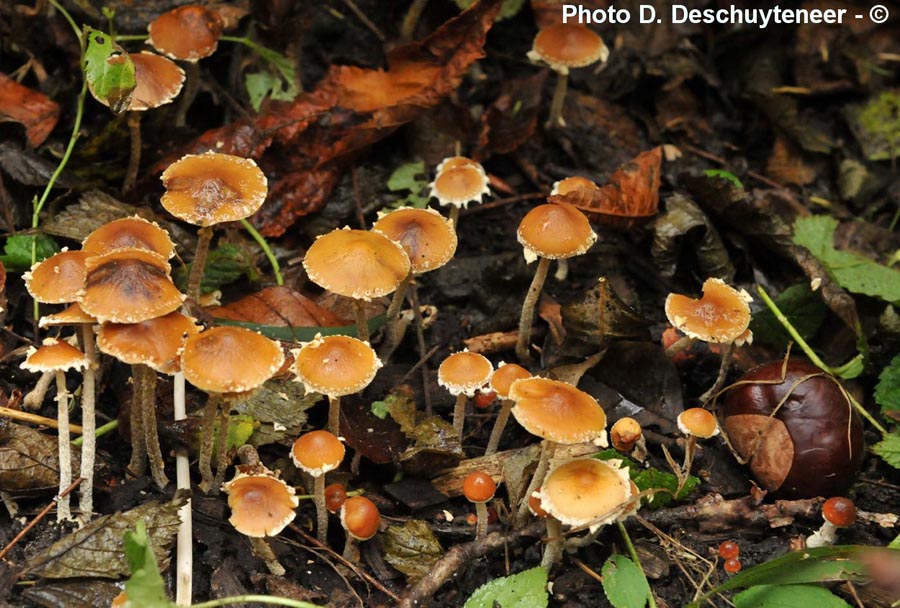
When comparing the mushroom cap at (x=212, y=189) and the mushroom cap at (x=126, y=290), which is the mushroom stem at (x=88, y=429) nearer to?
the mushroom cap at (x=126, y=290)

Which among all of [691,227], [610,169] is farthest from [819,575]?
[610,169]

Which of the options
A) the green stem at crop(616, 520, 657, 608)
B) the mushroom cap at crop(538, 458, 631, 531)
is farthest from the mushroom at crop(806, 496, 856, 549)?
the mushroom cap at crop(538, 458, 631, 531)

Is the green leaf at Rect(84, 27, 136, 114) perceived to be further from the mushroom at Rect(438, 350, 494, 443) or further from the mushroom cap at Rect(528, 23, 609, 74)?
the mushroom cap at Rect(528, 23, 609, 74)

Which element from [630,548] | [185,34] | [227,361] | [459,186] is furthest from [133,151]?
[630,548]

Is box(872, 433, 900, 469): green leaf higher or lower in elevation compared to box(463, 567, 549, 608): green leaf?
lower

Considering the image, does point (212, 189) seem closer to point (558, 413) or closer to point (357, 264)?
point (357, 264)

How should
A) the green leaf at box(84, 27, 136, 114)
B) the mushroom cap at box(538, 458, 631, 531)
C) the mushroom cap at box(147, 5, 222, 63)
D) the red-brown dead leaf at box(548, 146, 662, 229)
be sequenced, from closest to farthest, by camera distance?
the mushroom cap at box(538, 458, 631, 531)
the green leaf at box(84, 27, 136, 114)
the mushroom cap at box(147, 5, 222, 63)
the red-brown dead leaf at box(548, 146, 662, 229)

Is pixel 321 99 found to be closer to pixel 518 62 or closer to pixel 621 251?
pixel 518 62
